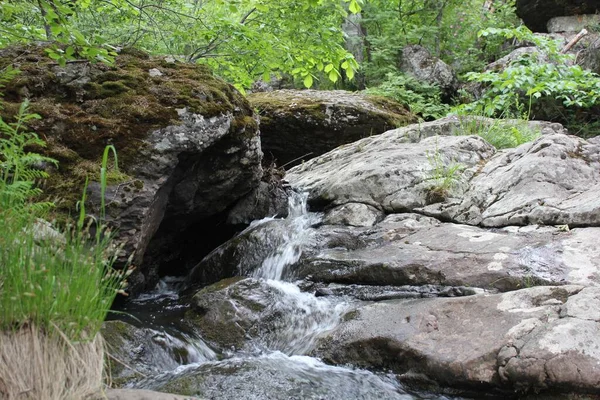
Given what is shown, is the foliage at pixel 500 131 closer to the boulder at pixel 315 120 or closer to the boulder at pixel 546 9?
the boulder at pixel 315 120

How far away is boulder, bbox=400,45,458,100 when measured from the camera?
14.7 meters

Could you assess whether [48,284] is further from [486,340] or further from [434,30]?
[434,30]

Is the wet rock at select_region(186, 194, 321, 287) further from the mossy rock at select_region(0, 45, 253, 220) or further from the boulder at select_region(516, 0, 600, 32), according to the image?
the boulder at select_region(516, 0, 600, 32)

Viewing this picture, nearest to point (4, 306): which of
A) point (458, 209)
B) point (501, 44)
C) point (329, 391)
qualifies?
point (329, 391)

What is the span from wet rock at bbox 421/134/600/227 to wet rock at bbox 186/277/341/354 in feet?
7.36

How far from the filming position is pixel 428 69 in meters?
15.0

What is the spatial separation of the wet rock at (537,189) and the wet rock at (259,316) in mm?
2242

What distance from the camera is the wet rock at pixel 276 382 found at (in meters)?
3.62

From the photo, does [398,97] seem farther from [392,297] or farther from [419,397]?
[419,397]

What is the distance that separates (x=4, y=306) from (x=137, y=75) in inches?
161

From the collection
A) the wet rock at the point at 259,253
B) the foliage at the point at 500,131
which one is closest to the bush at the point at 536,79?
the foliage at the point at 500,131

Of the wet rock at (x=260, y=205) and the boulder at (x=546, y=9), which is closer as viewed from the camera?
the wet rock at (x=260, y=205)

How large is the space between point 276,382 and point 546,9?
16239mm

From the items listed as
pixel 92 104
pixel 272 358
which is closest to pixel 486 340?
pixel 272 358
